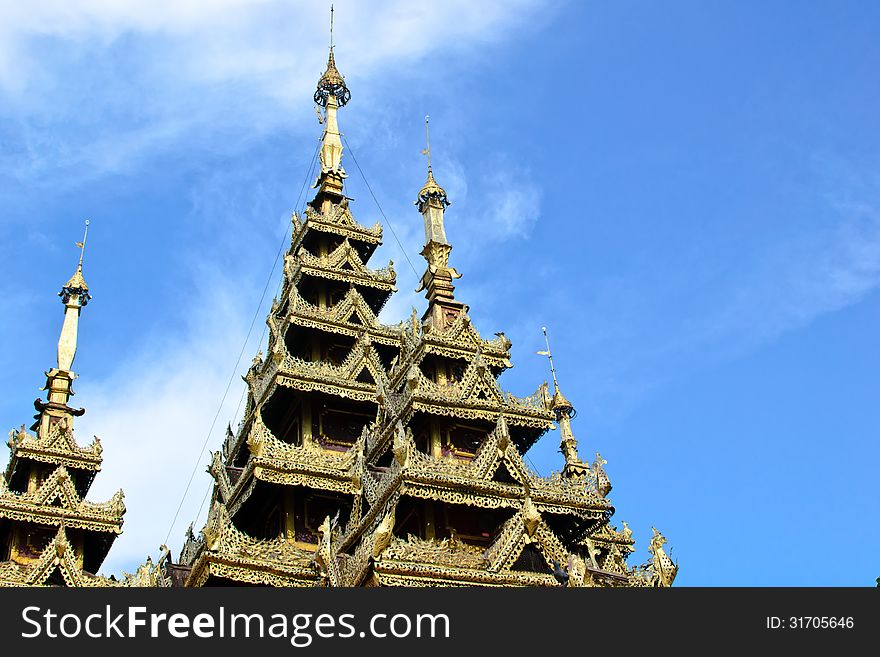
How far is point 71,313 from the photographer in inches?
1550

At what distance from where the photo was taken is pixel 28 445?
106ft

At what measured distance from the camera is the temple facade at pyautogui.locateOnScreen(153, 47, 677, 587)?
2212cm

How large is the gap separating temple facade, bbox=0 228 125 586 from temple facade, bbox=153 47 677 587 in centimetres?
343

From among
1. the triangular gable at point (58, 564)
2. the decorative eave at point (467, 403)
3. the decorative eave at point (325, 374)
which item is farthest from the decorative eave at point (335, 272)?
the triangular gable at point (58, 564)

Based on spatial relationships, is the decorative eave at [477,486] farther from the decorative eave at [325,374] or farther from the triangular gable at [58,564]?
the triangular gable at [58,564]

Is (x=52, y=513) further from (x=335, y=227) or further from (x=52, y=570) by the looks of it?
(x=335, y=227)

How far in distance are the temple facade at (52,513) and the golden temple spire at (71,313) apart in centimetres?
341

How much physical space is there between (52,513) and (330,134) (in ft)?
64.3

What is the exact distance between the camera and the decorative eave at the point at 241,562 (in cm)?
2395

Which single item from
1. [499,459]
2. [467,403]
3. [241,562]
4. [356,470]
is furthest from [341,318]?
[499,459]

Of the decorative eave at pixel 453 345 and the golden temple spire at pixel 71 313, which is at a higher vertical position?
the golden temple spire at pixel 71 313

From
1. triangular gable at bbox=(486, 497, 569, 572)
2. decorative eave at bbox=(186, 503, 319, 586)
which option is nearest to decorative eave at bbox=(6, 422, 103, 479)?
decorative eave at bbox=(186, 503, 319, 586)
